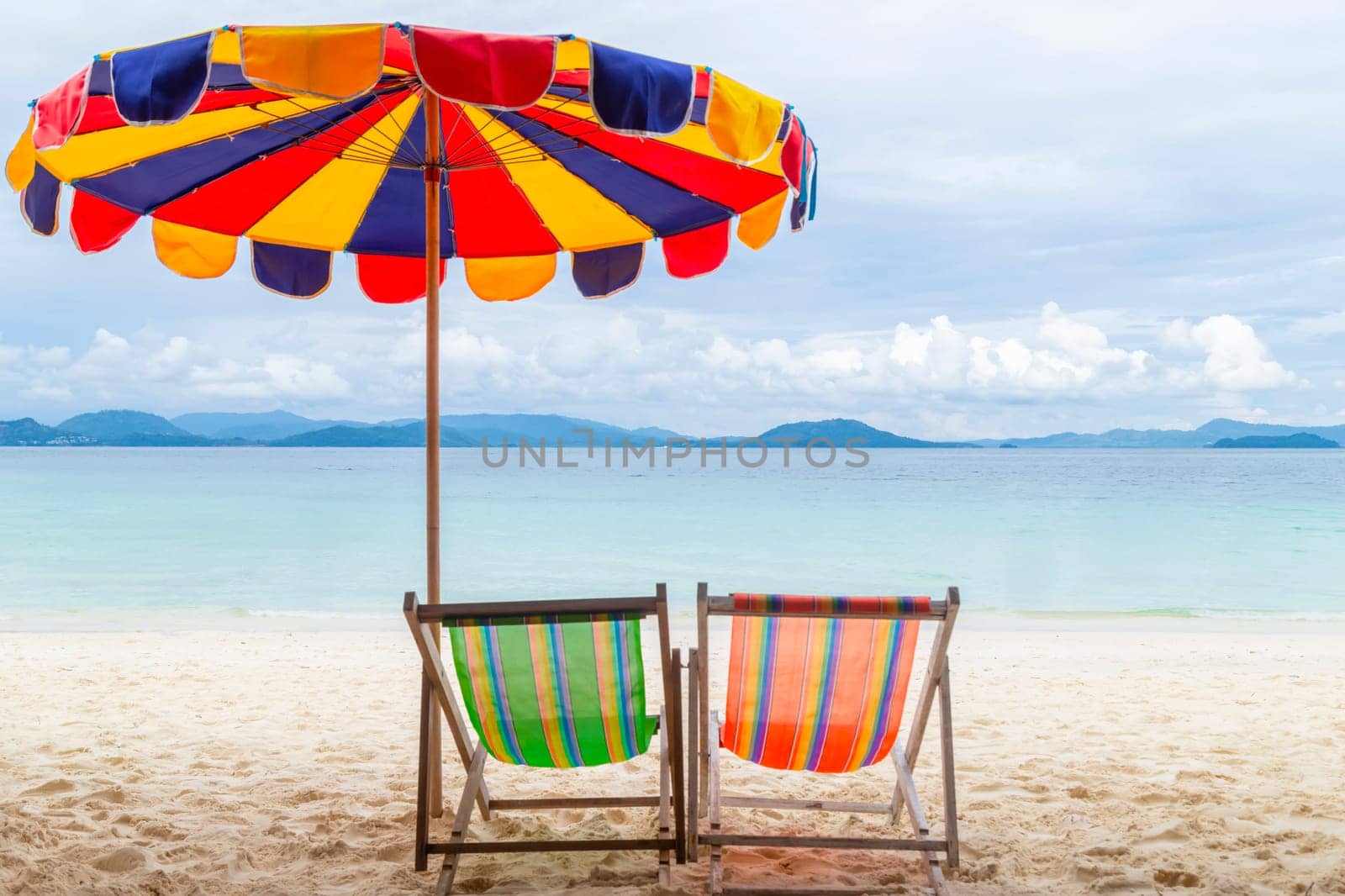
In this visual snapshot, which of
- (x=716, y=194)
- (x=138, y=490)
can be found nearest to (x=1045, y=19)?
(x=716, y=194)

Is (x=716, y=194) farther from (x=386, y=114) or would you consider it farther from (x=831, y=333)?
(x=831, y=333)

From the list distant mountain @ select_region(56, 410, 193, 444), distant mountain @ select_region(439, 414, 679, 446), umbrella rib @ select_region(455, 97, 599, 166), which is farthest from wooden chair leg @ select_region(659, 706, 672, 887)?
distant mountain @ select_region(56, 410, 193, 444)

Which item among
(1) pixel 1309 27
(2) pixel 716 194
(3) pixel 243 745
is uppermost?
(1) pixel 1309 27

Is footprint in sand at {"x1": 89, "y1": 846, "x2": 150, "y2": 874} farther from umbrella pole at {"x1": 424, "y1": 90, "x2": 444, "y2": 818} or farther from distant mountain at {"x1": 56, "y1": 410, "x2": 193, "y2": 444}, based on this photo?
distant mountain at {"x1": 56, "y1": 410, "x2": 193, "y2": 444}

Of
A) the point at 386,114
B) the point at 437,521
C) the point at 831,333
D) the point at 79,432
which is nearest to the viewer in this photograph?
the point at 437,521

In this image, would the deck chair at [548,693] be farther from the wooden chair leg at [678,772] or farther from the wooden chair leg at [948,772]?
the wooden chair leg at [948,772]

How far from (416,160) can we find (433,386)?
947 millimetres

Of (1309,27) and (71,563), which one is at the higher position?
(1309,27)

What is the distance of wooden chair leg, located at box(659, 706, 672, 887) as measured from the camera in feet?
7.99

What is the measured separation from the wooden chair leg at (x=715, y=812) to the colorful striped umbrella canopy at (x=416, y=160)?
102cm

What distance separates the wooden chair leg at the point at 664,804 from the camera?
2436 millimetres

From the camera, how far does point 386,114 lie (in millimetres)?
3143

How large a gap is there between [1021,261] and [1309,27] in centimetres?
4249

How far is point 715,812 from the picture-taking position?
2.57 m
